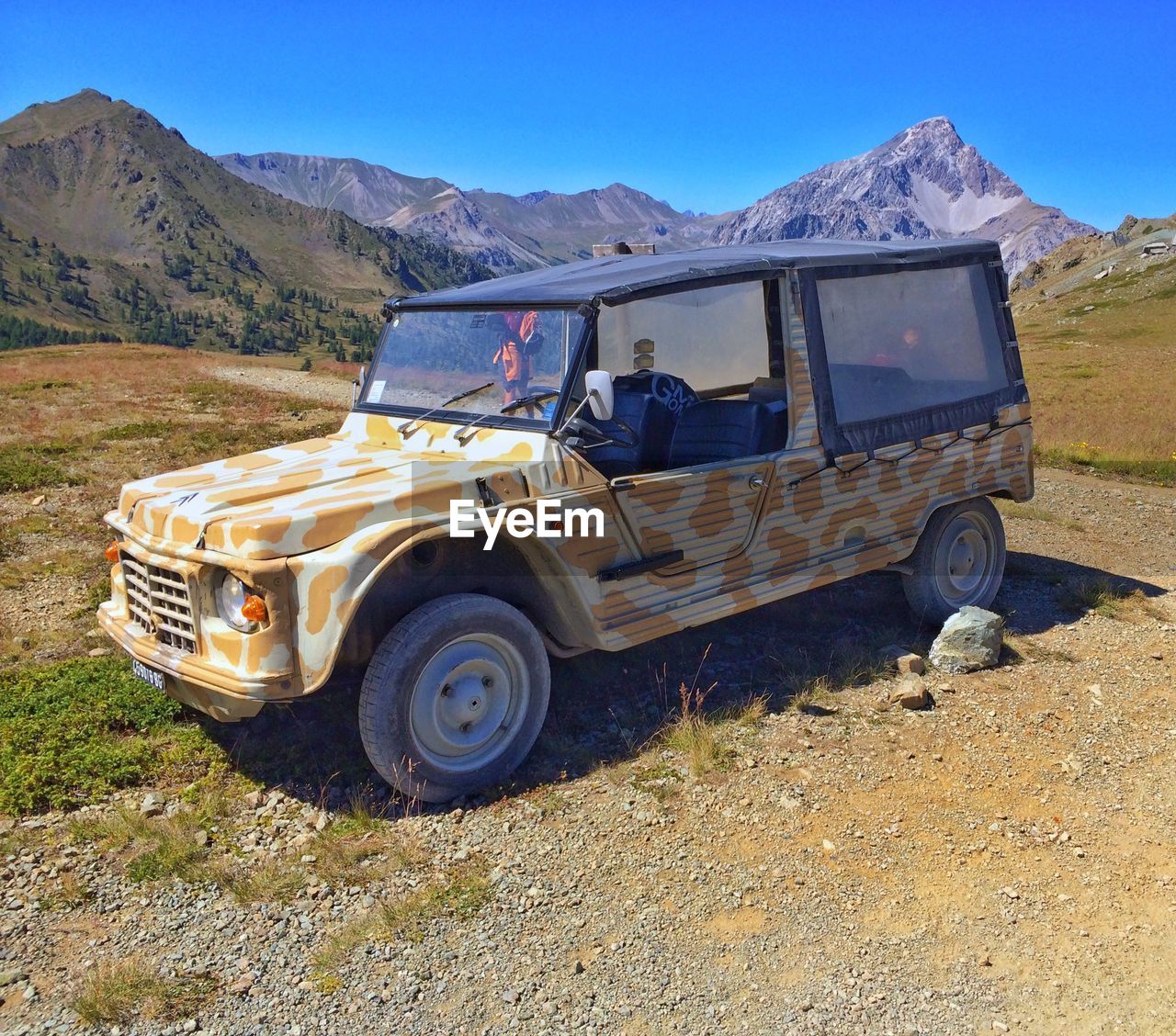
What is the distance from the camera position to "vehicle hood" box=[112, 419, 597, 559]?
4.16 m

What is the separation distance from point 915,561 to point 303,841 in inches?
170

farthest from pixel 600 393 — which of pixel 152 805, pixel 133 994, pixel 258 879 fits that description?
pixel 133 994

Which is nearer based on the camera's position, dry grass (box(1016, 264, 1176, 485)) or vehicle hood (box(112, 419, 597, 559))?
vehicle hood (box(112, 419, 597, 559))

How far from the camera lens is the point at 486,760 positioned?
15.6 feet

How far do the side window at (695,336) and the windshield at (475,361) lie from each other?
0.37 meters

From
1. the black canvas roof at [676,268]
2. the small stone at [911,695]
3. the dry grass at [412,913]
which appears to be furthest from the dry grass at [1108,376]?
the dry grass at [412,913]

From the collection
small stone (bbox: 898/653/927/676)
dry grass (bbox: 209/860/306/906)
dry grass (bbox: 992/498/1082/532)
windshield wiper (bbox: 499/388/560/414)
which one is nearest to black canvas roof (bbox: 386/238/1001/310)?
windshield wiper (bbox: 499/388/560/414)

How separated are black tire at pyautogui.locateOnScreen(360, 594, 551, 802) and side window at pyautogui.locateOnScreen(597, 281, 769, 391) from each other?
170cm

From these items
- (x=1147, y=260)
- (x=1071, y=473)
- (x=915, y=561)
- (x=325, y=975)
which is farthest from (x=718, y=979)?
(x=1147, y=260)

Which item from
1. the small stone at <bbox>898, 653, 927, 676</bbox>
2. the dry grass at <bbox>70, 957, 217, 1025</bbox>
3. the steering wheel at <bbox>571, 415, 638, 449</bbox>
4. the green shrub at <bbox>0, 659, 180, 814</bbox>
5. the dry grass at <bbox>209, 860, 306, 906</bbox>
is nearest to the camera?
the dry grass at <bbox>70, 957, 217, 1025</bbox>

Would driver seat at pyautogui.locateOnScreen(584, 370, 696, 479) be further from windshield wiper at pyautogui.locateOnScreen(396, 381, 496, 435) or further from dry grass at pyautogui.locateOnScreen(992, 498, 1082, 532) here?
dry grass at pyautogui.locateOnScreen(992, 498, 1082, 532)

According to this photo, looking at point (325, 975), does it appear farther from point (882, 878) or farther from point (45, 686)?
point (45, 686)

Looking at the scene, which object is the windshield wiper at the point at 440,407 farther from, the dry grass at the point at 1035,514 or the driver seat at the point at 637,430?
the dry grass at the point at 1035,514

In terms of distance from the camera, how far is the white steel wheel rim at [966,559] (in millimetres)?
6891
